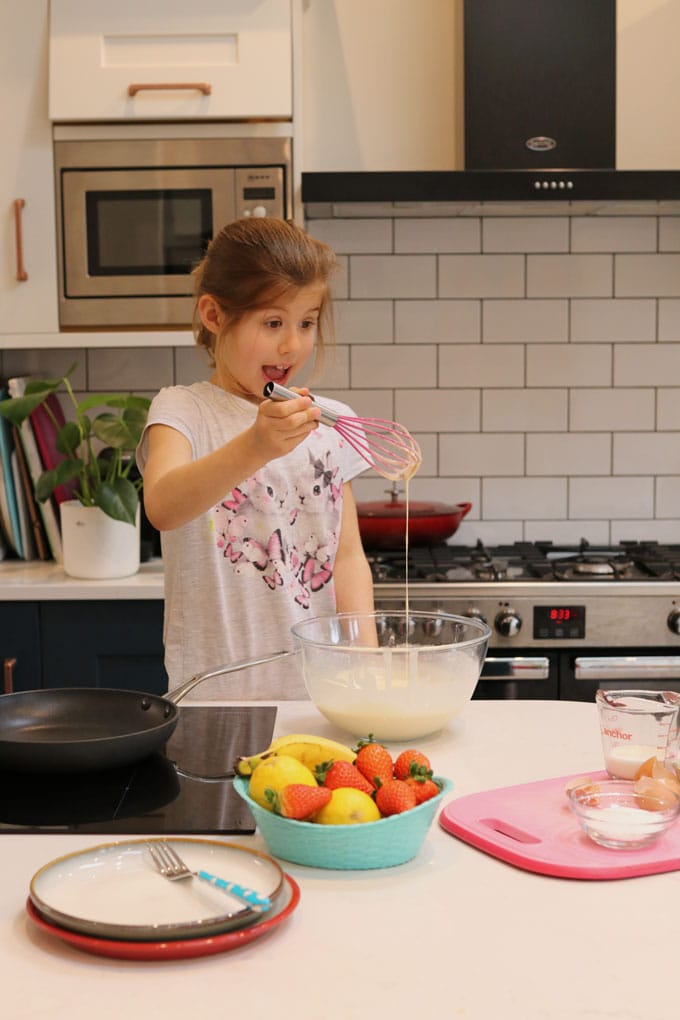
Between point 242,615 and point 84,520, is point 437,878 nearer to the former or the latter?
point 242,615

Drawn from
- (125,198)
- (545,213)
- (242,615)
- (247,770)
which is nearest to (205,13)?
(125,198)

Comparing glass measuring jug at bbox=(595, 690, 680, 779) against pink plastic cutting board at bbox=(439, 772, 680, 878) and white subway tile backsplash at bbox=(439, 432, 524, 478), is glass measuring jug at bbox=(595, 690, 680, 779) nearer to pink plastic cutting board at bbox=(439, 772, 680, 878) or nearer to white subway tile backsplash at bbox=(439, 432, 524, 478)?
pink plastic cutting board at bbox=(439, 772, 680, 878)

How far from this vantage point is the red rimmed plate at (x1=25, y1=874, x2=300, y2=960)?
83 centimetres

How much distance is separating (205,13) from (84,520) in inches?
45.1

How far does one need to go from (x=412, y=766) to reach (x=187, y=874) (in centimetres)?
22

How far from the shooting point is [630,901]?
938mm

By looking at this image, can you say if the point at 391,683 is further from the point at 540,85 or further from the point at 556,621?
the point at 540,85

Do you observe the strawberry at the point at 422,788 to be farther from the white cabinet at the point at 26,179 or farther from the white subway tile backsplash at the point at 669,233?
the white subway tile backsplash at the point at 669,233

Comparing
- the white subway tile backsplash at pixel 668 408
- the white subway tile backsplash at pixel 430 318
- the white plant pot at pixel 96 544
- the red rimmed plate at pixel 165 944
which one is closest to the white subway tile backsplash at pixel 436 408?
the white subway tile backsplash at pixel 430 318

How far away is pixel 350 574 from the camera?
1922 mm

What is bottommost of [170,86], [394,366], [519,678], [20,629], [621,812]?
[519,678]

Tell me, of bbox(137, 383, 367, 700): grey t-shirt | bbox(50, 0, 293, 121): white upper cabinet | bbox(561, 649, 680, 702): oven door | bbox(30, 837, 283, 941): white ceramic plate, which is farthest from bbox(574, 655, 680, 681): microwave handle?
bbox(30, 837, 283, 941): white ceramic plate

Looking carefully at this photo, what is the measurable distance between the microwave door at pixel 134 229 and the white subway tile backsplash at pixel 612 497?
1.12 m

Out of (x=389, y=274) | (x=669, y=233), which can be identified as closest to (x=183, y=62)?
(x=389, y=274)
